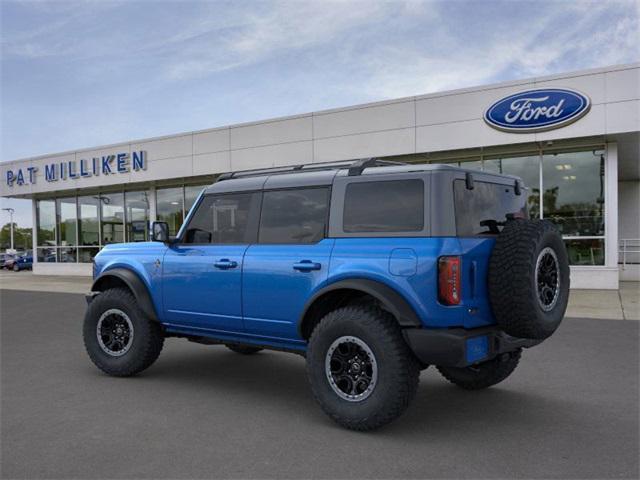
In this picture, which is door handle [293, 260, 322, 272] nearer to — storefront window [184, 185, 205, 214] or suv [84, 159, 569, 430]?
suv [84, 159, 569, 430]

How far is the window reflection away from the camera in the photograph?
47.9 feet

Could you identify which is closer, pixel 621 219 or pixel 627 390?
pixel 627 390

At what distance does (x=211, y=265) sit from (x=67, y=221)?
76.8 ft

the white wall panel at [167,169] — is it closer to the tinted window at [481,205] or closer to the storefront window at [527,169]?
the storefront window at [527,169]

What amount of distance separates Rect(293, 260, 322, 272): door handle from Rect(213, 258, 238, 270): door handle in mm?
697

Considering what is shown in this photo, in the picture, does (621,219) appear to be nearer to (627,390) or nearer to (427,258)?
(627,390)

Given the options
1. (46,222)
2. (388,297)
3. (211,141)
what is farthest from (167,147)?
(388,297)

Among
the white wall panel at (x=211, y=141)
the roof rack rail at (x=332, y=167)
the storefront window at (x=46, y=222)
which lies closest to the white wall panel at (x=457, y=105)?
the white wall panel at (x=211, y=141)

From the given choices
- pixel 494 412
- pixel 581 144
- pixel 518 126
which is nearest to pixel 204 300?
pixel 494 412

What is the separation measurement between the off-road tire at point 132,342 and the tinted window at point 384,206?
257 cm

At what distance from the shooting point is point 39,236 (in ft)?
90.9

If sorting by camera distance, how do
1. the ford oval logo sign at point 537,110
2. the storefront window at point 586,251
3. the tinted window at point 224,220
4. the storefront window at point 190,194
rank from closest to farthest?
the tinted window at point 224,220 → the ford oval logo sign at point 537,110 → the storefront window at point 586,251 → the storefront window at point 190,194

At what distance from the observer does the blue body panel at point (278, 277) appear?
410cm

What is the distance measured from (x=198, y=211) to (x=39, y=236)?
25.2 meters
